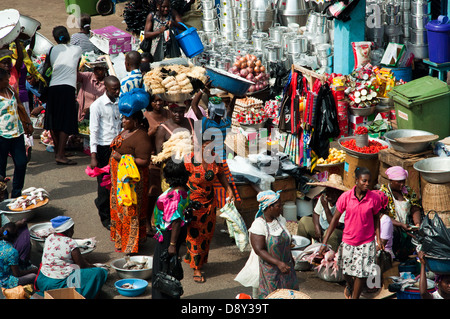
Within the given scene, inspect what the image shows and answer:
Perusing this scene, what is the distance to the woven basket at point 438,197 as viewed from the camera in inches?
312

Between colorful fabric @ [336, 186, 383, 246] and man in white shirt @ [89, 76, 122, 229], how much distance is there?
3.08m

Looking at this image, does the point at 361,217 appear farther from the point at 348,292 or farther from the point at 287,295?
the point at 287,295

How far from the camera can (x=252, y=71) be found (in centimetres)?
1156

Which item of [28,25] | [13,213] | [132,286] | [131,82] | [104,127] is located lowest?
[132,286]

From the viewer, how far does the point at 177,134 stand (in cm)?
784

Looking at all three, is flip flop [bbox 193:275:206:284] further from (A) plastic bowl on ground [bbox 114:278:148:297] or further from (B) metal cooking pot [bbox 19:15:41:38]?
(B) metal cooking pot [bbox 19:15:41:38]

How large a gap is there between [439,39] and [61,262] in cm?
680

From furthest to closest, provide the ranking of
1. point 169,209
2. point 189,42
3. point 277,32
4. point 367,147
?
point 277,32
point 189,42
point 367,147
point 169,209

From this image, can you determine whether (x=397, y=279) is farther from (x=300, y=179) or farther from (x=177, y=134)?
(x=177, y=134)

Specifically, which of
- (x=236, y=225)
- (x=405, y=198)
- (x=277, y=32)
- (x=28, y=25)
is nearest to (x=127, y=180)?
(x=236, y=225)

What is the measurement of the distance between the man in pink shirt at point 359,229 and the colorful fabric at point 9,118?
13.6ft

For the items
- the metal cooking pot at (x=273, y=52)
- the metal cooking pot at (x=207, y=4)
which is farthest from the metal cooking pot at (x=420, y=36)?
the metal cooking pot at (x=207, y=4)

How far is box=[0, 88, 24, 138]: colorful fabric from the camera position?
875 centimetres

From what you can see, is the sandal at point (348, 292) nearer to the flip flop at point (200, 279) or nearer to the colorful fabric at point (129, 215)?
the flip flop at point (200, 279)
